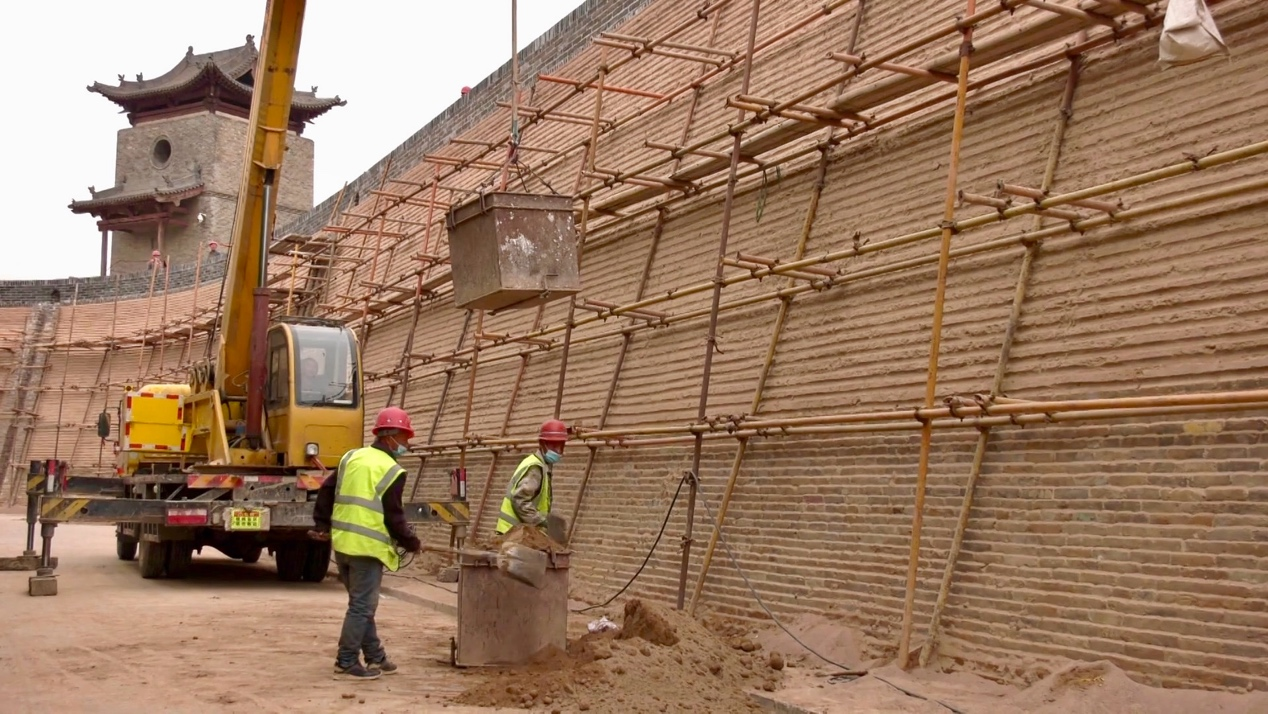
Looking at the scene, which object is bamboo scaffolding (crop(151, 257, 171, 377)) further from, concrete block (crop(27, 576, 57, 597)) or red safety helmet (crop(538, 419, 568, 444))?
red safety helmet (crop(538, 419, 568, 444))

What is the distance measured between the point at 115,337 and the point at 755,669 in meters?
28.8

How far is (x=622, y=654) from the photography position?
7227mm

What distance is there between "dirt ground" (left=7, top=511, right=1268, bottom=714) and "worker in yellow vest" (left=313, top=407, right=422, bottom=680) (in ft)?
0.68

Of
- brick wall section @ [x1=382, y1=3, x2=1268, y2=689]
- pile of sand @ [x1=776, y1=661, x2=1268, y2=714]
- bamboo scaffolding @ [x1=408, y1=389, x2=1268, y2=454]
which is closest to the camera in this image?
pile of sand @ [x1=776, y1=661, x2=1268, y2=714]

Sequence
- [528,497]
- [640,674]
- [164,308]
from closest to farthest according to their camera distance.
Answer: [640,674], [528,497], [164,308]

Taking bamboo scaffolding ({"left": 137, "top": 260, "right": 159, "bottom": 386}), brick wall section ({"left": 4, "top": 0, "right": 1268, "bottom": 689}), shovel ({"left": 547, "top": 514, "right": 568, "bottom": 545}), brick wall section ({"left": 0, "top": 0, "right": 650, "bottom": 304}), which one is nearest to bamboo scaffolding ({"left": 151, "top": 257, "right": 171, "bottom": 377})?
bamboo scaffolding ({"left": 137, "top": 260, "right": 159, "bottom": 386})

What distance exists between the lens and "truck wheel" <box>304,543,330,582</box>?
13772 millimetres

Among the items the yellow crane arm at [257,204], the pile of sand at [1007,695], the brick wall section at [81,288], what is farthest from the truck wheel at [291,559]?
the brick wall section at [81,288]

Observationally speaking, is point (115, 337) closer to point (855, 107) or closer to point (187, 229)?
point (187, 229)

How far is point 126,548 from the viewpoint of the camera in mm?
16484

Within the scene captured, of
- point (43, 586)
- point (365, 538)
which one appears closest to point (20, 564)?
point (43, 586)

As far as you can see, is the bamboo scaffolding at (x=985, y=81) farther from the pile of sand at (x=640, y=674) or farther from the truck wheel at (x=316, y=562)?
the truck wheel at (x=316, y=562)

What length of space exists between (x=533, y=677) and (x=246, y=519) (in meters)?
5.56

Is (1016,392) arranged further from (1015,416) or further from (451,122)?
(451,122)
